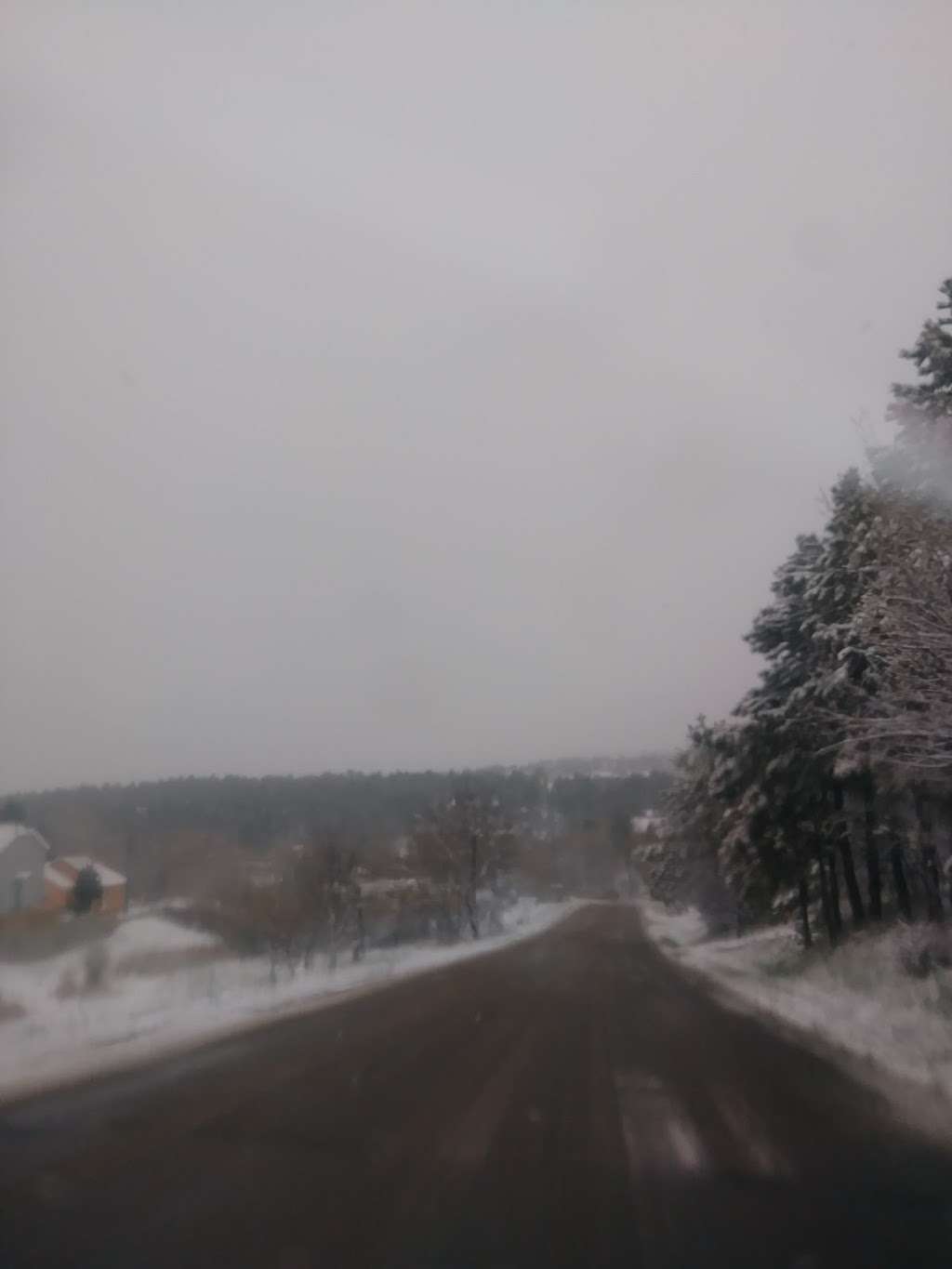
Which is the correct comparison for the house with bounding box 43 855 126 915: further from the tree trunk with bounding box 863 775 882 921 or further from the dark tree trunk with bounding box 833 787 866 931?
the tree trunk with bounding box 863 775 882 921

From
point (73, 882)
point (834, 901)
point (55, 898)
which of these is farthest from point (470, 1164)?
point (73, 882)

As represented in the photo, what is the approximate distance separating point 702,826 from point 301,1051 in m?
33.6

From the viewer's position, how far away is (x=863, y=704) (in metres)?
21.1

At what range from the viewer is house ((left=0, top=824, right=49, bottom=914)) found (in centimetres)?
2611

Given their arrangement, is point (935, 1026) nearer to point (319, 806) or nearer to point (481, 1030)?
point (481, 1030)

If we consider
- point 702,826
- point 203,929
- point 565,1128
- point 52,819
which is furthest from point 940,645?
point 702,826

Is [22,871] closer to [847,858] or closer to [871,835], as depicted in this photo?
[871,835]

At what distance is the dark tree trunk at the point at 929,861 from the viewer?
22797mm

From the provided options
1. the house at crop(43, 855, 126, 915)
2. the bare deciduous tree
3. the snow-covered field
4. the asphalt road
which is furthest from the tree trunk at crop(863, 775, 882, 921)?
the bare deciduous tree

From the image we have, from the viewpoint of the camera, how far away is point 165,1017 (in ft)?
59.3

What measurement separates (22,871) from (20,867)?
0.11 m

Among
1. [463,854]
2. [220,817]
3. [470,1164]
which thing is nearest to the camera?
[470,1164]

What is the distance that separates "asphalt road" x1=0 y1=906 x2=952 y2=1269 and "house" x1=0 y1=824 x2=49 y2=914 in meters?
14.0

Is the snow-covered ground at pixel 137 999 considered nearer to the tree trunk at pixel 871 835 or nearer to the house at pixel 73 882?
the house at pixel 73 882
